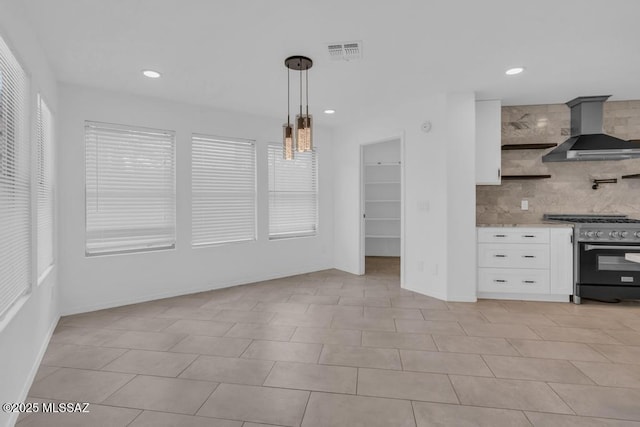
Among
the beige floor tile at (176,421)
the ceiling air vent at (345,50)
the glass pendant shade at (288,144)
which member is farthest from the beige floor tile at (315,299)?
the ceiling air vent at (345,50)

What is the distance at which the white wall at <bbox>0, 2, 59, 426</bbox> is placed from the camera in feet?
5.80

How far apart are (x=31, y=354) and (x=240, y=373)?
1.42m

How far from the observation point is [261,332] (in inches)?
120

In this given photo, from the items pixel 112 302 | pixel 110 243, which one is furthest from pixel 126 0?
pixel 112 302

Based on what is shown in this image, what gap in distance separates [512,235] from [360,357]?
2611 millimetres

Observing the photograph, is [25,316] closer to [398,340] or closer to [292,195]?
[398,340]

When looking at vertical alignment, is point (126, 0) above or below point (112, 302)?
above

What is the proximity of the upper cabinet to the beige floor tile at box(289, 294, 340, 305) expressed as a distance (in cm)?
232

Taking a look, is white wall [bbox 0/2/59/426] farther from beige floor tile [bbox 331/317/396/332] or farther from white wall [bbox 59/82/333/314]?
beige floor tile [bbox 331/317/396/332]

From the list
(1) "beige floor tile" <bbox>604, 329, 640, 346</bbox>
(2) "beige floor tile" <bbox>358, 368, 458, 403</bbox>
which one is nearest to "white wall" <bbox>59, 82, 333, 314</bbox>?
(2) "beige floor tile" <bbox>358, 368, 458, 403</bbox>

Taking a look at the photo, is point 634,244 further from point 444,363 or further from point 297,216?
point 297,216

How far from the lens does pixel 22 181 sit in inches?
85.6

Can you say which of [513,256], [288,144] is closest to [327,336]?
[288,144]

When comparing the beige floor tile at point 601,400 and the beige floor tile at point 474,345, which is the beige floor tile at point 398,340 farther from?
the beige floor tile at point 601,400
